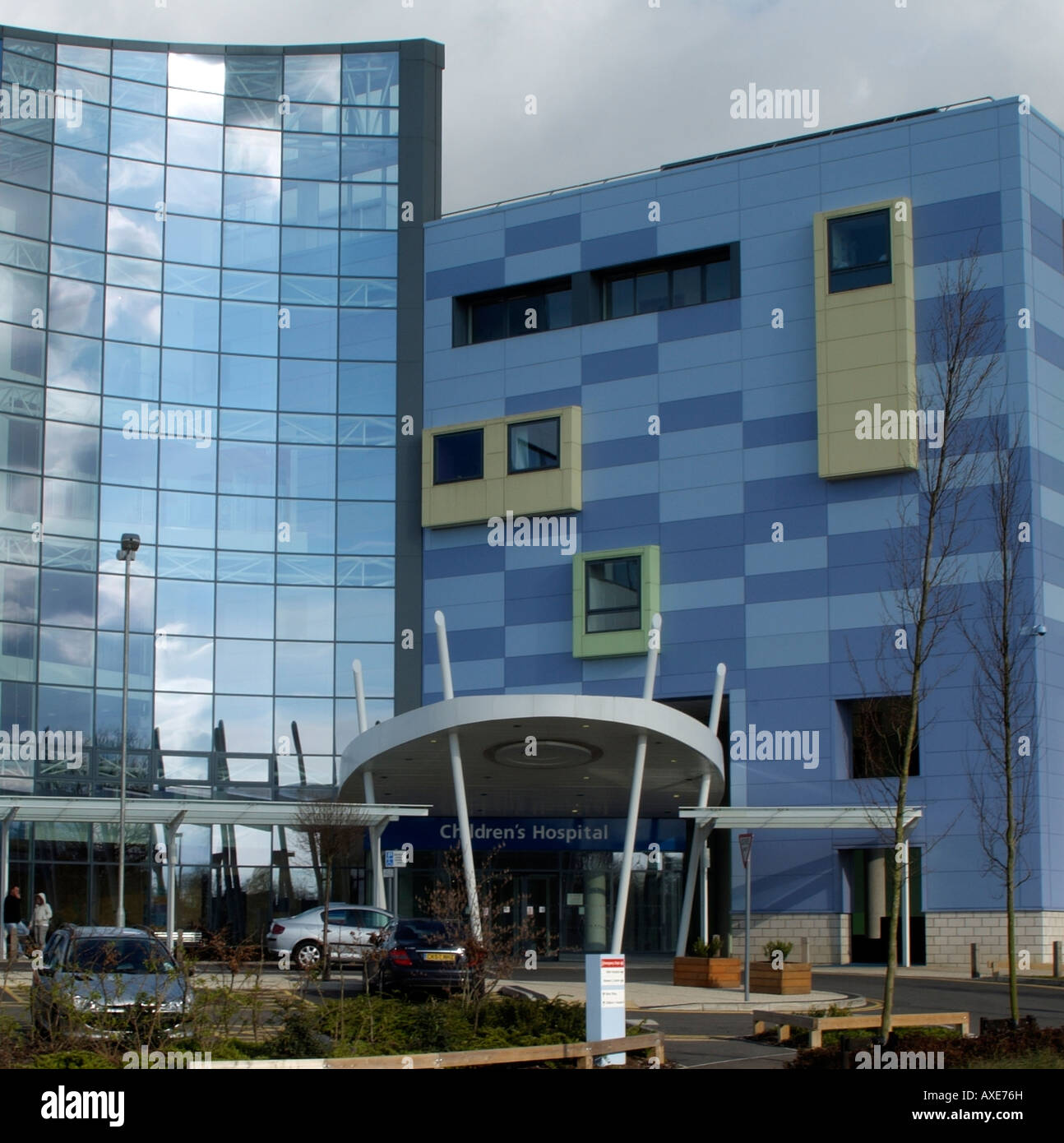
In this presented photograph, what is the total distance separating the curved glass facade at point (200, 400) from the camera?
49156 millimetres

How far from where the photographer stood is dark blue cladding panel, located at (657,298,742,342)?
45.5m

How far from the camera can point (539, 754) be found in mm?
35750

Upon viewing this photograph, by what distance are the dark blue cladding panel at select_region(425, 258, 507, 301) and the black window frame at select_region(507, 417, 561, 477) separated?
498 centimetres

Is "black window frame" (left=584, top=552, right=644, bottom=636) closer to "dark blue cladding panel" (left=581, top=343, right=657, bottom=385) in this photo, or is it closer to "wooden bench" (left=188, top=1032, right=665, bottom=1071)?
"dark blue cladding panel" (left=581, top=343, right=657, bottom=385)

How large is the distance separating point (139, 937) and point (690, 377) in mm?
29595

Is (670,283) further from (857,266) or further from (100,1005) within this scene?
(100,1005)

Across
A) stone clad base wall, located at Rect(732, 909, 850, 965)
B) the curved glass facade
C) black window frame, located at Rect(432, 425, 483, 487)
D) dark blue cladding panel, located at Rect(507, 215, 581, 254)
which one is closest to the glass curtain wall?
the curved glass facade

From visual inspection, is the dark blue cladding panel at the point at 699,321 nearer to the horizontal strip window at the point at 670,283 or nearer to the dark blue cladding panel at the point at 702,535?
the horizontal strip window at the point at 670,283

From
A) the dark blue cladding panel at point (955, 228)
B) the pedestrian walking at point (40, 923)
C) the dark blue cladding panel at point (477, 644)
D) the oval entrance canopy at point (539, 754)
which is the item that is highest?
the dark blue cladding panel at point (955, 228)

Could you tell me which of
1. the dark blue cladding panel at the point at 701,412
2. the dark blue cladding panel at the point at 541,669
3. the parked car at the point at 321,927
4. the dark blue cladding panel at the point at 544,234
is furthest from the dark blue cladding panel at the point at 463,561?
the parked car at the point at 321,927

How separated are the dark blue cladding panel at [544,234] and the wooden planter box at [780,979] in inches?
1004

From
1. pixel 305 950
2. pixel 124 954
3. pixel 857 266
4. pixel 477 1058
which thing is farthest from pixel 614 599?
pixel 477 1058

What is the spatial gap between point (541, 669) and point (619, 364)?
370 inches

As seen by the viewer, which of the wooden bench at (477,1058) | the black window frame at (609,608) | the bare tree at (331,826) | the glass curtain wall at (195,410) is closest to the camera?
the wooden bench at (477,1058)
